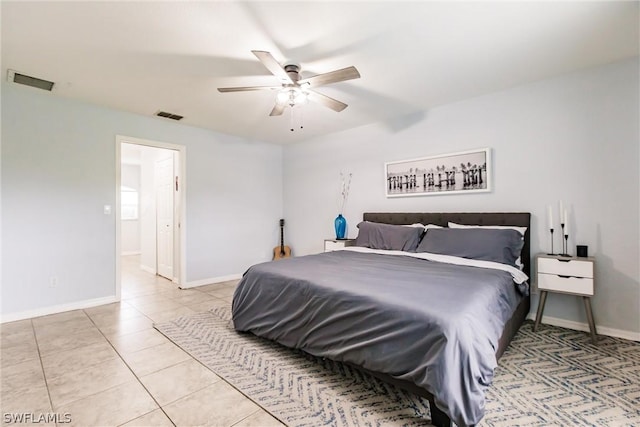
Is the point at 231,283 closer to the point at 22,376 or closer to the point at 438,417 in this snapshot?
the point at 22,376

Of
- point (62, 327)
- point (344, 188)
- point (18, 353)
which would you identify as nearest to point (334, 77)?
point (344, 188)

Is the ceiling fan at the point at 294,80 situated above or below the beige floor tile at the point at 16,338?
above

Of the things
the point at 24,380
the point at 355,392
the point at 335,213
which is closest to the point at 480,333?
the point at 355,392

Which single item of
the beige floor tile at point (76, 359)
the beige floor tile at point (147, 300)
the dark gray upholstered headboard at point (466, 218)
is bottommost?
the beige floor tile at point (76, 359)

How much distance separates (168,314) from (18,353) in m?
1.20

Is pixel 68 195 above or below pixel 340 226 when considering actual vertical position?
above

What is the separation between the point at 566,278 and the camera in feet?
8.66

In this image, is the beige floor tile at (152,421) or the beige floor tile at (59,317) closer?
the beige floor tile at (152,421)

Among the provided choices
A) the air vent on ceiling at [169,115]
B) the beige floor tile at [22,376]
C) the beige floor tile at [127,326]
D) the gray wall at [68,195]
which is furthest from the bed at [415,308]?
the air vent on ceiling at [169,115]

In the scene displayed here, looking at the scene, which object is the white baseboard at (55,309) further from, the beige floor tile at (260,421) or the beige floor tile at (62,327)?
the beige floor tile at (260,421)

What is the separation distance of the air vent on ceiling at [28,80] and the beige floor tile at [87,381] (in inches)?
114

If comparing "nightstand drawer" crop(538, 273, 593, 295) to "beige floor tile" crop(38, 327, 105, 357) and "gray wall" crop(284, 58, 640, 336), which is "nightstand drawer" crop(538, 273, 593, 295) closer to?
"gray wall" crop(284, 58, 640, 336)

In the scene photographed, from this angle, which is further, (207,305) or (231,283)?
(231,283)

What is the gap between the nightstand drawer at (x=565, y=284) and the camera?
254 cm
